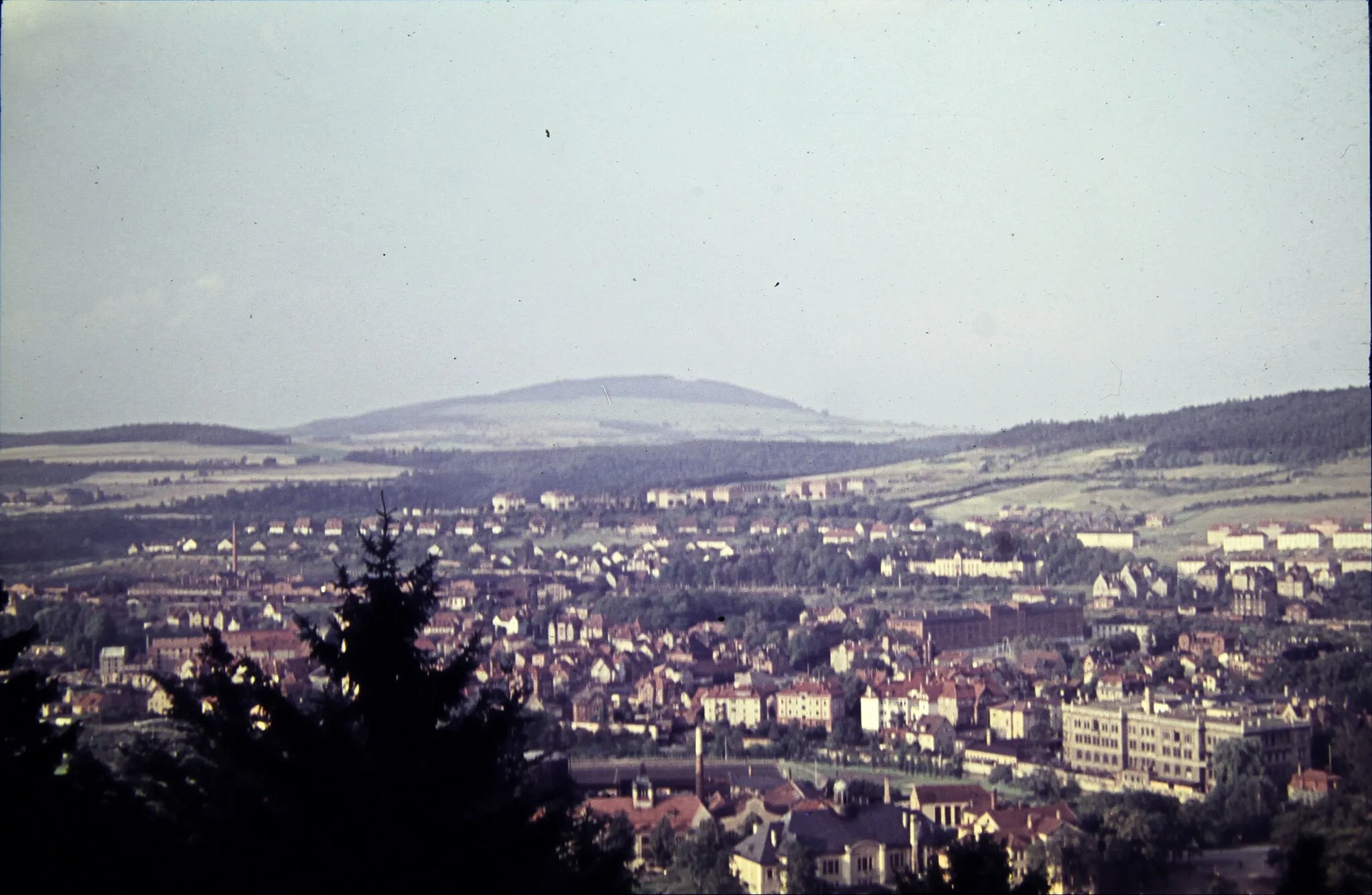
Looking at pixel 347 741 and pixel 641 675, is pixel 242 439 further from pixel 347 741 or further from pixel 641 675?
pixel 347 741

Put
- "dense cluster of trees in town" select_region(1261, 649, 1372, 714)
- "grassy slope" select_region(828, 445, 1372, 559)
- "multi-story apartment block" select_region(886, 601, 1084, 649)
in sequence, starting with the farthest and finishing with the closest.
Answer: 1. "grassy slope" select_region(828, 445, 1372, 559)
2. "multi-story apartment block" select_region(886, 601, 1084, 649)
3. "dense cluster of trees in town" select_region(1261, 649, 1372, 714)

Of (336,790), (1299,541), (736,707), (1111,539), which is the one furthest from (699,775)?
(1111,539)

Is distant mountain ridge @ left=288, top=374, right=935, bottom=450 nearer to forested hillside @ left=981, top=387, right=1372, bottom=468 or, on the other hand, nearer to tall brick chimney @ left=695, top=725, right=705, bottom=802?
forested hillside @ left=981, top=387, right=1372, bottom=468

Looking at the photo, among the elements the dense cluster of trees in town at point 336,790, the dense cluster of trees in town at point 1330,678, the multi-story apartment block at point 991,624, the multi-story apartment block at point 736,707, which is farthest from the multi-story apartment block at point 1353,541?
the dense cluster of trees in town at point 336,790

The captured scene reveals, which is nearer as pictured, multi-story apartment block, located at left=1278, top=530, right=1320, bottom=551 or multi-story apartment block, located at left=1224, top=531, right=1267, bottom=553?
multi-story apartment block, located at left=1278, top=530, right=1320, bottom=551

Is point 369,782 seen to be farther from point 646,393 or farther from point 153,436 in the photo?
point 646,393

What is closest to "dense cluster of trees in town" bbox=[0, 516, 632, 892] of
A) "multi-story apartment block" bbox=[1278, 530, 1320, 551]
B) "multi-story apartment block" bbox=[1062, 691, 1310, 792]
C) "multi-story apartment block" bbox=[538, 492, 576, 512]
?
"multi-story apartment block" bbox=[1062, 691, 1310, 792]

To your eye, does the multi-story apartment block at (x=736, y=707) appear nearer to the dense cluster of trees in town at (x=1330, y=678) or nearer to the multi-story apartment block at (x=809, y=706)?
the multi-story apartment block at (x=809, y=706)
